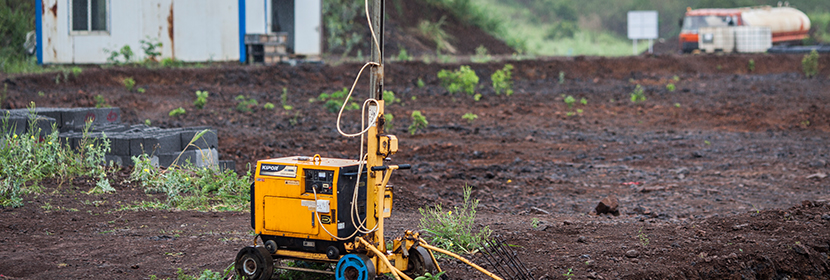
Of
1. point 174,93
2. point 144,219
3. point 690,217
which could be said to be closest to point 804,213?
point 690,217

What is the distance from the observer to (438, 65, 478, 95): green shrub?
51.4 feet

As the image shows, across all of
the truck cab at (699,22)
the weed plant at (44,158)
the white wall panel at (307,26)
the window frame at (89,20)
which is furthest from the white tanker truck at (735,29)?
the weed plant at (44,158)

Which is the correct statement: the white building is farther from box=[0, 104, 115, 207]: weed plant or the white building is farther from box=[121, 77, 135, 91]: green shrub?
box=[0, 104, 115, 207]: weed plant

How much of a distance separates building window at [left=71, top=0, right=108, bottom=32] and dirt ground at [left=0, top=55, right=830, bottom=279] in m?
1.86

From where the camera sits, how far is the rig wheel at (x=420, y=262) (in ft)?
14.2

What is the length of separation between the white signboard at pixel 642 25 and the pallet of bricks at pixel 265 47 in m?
14.1

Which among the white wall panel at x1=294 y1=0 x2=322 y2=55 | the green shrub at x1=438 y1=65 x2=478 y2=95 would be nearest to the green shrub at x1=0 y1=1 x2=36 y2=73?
the white wall panel at x1=294 y1=0 x2=322 y2=55

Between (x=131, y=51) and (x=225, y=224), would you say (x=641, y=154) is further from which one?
(x=131, y=51)

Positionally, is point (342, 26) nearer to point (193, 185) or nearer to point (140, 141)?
point (140, 141)

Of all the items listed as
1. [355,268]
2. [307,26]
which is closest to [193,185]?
[355,268]

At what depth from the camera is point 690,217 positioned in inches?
266

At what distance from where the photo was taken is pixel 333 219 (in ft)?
13.8

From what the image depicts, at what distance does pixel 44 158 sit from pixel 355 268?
486cm

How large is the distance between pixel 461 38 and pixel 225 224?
22348 millimetres
